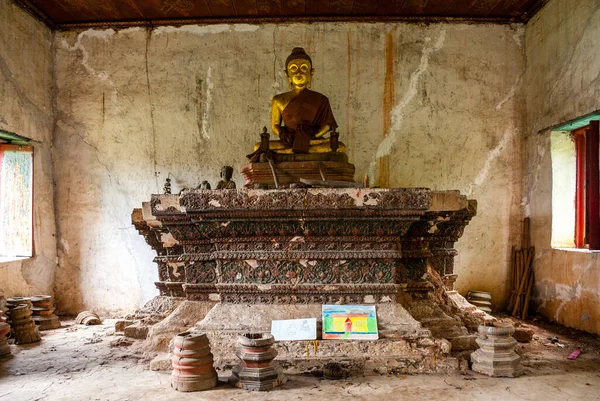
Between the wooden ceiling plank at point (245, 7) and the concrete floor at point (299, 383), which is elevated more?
the wooden ceiling plank at point (245, 7)

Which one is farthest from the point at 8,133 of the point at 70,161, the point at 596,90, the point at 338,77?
the point at 596,90

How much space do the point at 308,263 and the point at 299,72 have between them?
2.35 m

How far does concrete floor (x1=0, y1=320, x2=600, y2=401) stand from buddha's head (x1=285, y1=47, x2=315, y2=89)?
292cm

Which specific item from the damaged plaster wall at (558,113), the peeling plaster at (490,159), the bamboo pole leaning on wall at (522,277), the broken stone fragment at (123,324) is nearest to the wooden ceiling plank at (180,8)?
the broken stone fragment at (123,324)

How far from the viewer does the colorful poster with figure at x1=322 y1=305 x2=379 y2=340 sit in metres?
2.80

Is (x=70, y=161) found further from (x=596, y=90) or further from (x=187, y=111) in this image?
(x=596, y=90)

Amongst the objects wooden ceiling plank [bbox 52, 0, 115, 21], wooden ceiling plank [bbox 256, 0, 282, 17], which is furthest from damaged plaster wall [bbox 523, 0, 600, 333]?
wooden ceiling plank [bbox 52, 0, 115, 21]

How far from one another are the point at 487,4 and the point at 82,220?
519 centimetres

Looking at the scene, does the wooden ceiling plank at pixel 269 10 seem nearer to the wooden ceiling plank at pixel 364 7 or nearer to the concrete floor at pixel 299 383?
the wooden ceiling plank at pixel 364 7

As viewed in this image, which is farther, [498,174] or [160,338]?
[498,174]

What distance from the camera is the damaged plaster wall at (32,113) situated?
15.2 ft

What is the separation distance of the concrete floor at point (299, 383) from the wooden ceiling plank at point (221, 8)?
3.72 meters

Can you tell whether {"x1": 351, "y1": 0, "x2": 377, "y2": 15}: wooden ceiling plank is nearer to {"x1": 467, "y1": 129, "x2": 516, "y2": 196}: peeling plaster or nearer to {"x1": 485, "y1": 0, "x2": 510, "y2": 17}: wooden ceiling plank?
{"x1": 485, "y1": 0, "x2": 510, "y2": 17}: wooden ceiling plank

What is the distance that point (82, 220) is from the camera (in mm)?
5289
